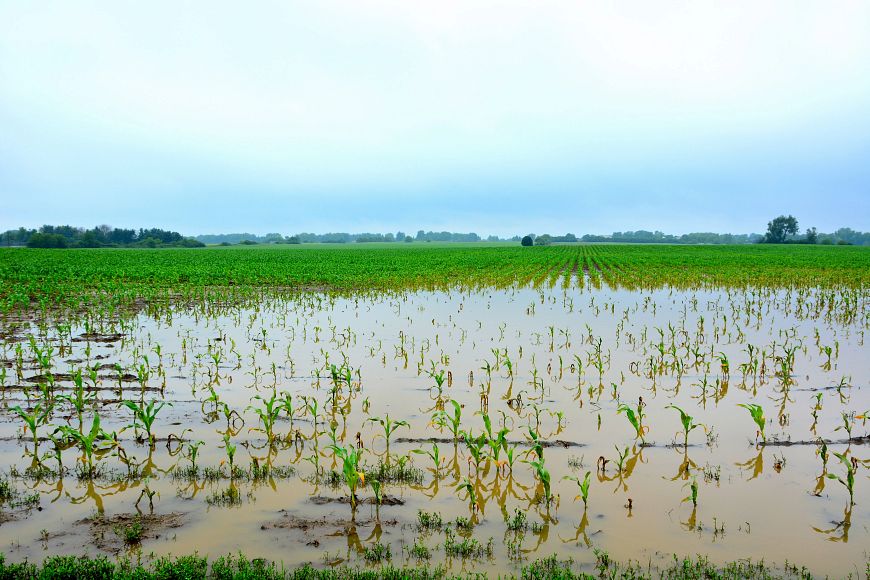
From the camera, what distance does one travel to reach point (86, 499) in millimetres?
5016

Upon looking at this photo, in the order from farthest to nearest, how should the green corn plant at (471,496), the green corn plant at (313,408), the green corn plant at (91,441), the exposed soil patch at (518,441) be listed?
the green corn plant at (313,408), the exposed soil patch at (518,441), the green corn plant at (91,441), the green corn plant at (471,496)

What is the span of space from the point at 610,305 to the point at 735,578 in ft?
47.2

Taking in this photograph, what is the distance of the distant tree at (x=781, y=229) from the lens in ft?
434

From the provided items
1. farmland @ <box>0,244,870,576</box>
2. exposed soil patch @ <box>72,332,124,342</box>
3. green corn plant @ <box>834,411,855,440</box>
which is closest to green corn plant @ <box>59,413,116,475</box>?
farmland @ <box>0,244,870,576</box>

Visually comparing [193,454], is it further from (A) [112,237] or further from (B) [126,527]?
(A) [112,237]

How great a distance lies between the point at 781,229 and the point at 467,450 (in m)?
153

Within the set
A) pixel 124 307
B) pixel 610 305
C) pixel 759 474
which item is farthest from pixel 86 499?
pixel 610 305

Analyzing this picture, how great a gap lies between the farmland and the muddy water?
32mm

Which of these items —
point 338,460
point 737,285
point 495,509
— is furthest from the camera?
point 737,285

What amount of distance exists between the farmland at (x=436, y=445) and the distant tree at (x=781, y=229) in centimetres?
14037

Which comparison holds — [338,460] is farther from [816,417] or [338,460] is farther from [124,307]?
[124,307]

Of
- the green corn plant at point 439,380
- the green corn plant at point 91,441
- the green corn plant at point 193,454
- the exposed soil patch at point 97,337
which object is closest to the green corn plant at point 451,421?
the green corn plant at point 439,380

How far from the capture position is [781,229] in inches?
5246

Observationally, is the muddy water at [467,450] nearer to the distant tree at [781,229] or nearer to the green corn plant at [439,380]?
the green corn plant at [439,380]
